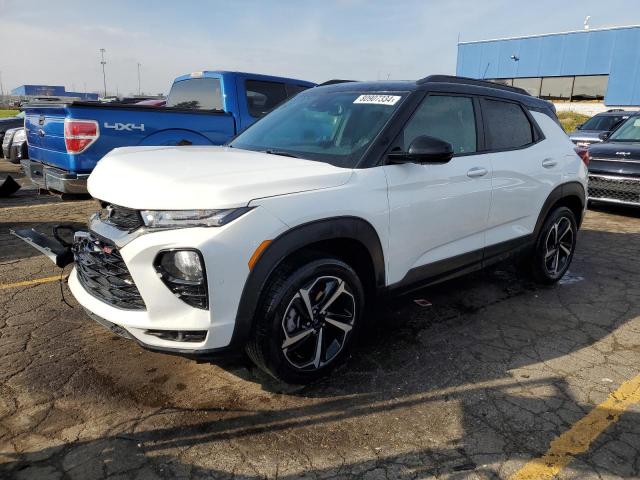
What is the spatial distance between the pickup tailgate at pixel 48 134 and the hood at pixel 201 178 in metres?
2.58

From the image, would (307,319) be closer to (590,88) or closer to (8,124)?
(8,124)

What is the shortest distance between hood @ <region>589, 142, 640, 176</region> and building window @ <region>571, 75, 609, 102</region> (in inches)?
1227

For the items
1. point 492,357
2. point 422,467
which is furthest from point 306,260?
point 492,357

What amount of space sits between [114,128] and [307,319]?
3771 millimetres

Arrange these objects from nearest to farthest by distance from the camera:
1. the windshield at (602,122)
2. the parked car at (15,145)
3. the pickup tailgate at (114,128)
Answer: the pickup tailgate at (114,128) < the parked car at (15,145) < the windshield at (602,122)

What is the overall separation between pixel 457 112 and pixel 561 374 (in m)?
1.97

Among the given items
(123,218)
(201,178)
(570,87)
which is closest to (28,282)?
(123,218)

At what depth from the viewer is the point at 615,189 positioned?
7957 millimetres

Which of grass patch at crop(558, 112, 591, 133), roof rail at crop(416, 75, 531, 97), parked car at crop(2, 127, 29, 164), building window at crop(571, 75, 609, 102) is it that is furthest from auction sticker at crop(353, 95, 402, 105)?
building window at crop(571, 75, 609, 102)

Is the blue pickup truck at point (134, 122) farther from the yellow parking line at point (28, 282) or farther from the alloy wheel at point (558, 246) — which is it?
the alloy wheel at point (558, 246)

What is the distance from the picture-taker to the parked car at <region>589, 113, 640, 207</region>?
7734 millimetres

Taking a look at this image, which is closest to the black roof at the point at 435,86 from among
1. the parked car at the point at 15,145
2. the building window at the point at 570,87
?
the parked car at the point at 15,145

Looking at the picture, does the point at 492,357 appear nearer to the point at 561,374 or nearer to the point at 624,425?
the point at 561,374

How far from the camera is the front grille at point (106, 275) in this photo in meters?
2.55
